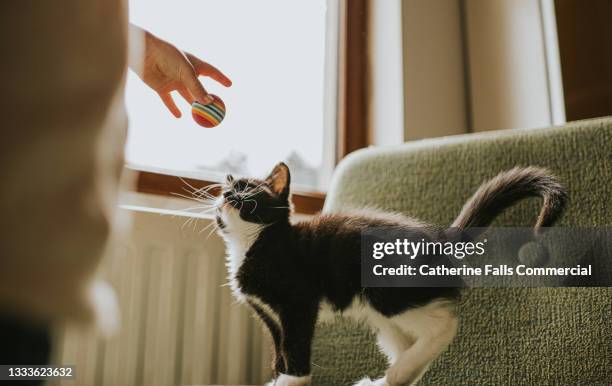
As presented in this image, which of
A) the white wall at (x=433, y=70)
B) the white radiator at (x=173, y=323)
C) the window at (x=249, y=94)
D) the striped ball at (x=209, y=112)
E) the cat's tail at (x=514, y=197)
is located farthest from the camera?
the white wall at (x=433, y=70)

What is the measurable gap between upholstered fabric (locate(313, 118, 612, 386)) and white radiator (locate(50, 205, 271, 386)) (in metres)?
0.29

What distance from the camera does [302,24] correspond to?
146 cm

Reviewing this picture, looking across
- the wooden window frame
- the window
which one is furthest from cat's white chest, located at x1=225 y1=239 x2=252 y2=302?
the wooden window frame

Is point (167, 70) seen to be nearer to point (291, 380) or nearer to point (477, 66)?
point (291, 380)

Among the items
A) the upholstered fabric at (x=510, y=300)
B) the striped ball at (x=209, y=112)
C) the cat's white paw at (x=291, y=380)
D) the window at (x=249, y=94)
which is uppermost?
the window at (x=249, y=94)

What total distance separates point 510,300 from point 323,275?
0.29 m

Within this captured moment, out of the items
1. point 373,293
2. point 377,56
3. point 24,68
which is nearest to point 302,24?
point 377,56

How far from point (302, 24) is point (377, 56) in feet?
0.69

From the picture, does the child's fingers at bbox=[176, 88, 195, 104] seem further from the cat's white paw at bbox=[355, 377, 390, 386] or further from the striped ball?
the cat's white paw at bbox=[355, 377, 390, 386]

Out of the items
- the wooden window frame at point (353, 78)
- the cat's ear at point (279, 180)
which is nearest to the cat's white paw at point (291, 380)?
the cat's ear at point (279, 180)

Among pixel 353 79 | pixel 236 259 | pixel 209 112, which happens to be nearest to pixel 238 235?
pixel 236 259

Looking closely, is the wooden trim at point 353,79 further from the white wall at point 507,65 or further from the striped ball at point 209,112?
the striped ball at point 209,112

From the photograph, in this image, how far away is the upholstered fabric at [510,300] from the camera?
0.78 meters

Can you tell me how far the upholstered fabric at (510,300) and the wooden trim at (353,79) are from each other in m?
0.44
